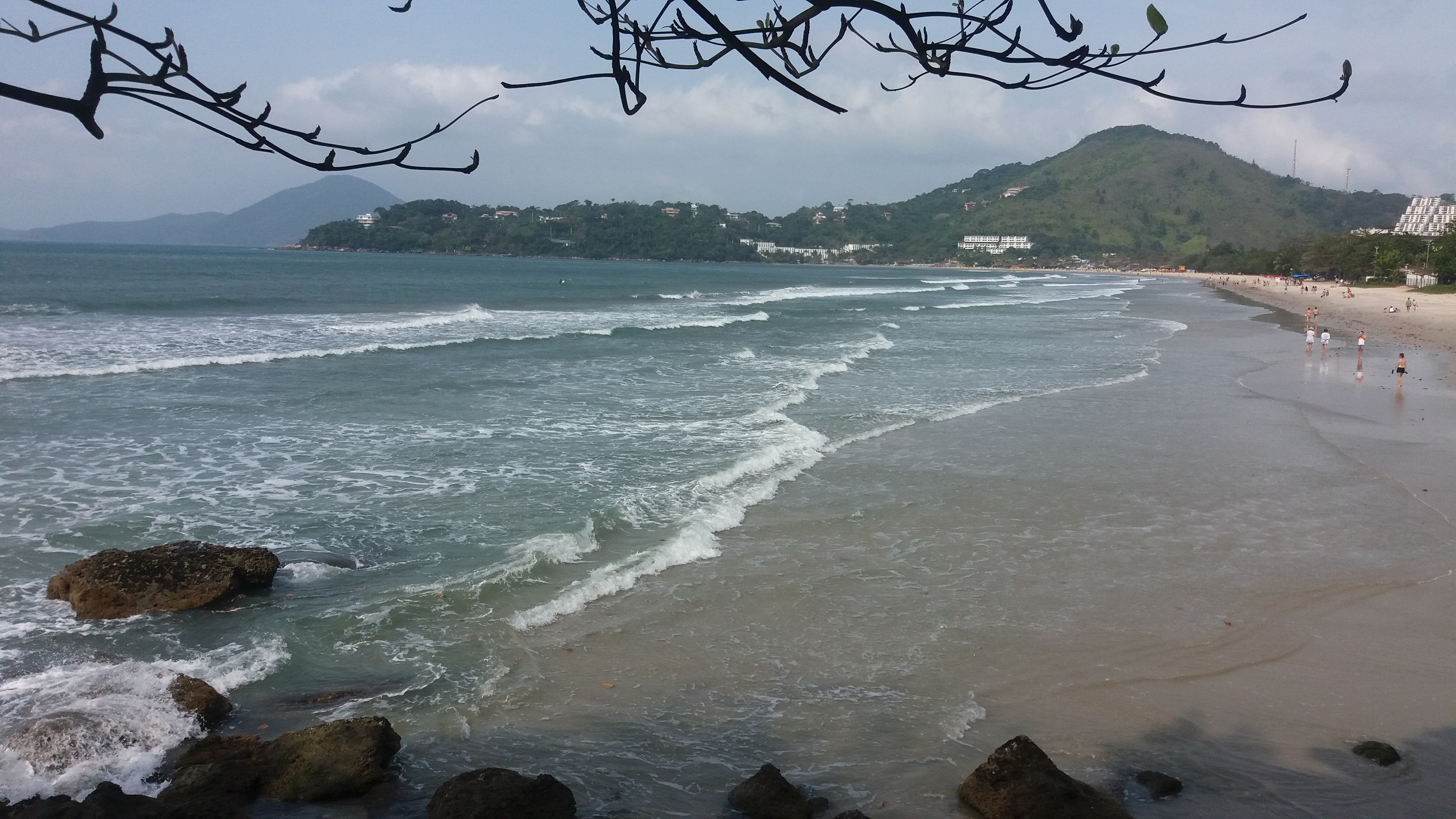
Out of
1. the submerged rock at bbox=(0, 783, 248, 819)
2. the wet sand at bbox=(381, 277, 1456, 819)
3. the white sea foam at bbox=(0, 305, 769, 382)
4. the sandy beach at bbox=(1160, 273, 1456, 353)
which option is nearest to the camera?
the submerged rock at bbox=(0, 783, 248, 819)

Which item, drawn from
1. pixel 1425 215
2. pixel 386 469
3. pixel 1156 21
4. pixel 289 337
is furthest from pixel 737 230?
pixel 1156 21

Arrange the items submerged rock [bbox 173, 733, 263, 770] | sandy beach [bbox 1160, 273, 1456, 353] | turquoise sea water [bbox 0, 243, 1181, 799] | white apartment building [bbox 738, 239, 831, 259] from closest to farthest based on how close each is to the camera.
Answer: submerged rock [bbox 173, 733, 263, 770], turquoise sea water [bbox 0, 243, 1181, 799], sandy beach [bbox 1160, 273, 1456, 353], white apartment building [bbox 738, 239, 831, 259]

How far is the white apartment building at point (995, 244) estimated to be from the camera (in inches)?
6993

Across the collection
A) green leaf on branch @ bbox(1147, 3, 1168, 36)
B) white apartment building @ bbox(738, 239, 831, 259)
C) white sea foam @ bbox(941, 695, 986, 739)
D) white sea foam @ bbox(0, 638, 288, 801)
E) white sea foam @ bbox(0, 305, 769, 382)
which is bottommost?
white sea foam @ bbox(941, 695, 986, 739)

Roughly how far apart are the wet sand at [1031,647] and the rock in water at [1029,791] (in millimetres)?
157

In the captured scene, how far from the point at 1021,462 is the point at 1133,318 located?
32137mm

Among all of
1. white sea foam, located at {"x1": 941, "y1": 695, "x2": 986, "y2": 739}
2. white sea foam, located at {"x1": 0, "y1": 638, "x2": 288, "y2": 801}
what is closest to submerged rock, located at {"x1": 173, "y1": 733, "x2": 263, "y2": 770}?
white sea foam, located at {"x1": 0, "y1": 638, "x2": 288, "y2": 801}

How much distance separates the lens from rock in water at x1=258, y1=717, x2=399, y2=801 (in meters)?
4.50

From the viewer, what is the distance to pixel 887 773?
481 cm

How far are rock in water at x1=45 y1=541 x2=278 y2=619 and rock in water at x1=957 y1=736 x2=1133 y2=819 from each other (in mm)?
5466

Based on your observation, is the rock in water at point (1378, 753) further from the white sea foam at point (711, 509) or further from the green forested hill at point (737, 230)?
the green forested hill at point (737, 230)

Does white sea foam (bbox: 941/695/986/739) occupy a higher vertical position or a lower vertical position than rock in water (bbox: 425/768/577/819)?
lower

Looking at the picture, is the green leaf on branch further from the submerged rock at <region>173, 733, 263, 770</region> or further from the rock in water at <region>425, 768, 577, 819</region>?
the submerged rock at <region>173, 733, 263, 770</region>

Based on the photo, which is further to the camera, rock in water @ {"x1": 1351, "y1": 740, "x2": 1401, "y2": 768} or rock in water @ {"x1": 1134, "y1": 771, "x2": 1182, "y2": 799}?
rock in water @ {"x1": 1351, "y1": 740, "x2": 1401, "y2": 768}
